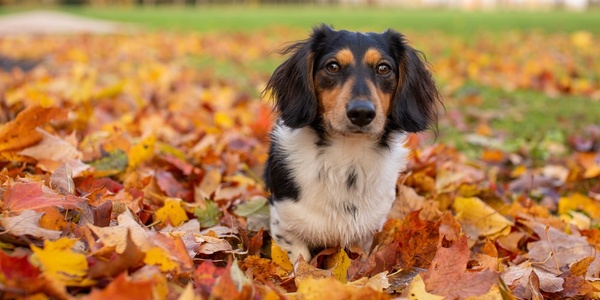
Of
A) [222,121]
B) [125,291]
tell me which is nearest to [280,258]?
[125,291]

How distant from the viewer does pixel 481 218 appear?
10.4 ft

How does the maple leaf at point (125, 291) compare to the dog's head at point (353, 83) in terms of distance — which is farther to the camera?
the dog's head at point (353, 83)

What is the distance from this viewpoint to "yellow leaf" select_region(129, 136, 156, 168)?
3428 mm

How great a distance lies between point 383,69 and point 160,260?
1366 millimetres

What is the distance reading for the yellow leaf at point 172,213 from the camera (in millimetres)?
2779

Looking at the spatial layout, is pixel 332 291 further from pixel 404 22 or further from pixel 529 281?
pixel 404 22

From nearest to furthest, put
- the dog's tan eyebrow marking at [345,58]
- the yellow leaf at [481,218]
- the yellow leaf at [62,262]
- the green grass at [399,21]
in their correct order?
1. the yellow leaf at [62,262]
2. the dog's tan eyebrow marking at [345,58]
3. the yellow leaf at [481,218]
4. the green grass at [399,21]

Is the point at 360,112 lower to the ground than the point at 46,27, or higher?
higher

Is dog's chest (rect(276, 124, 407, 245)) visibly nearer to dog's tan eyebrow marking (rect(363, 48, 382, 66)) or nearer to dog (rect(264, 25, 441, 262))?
dog (rect(264, 25, 441, 262))

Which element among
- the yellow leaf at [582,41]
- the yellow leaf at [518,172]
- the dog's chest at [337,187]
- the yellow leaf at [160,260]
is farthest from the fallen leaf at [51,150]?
the yellow leaf at [582,41]

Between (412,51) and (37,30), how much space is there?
20.8m

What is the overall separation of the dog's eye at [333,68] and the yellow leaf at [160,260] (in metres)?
1.18

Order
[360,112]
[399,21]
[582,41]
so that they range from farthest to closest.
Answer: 1. [399,21]
2. [582,41]
3. [360,112]

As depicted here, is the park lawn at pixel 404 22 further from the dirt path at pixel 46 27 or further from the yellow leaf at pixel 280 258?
the yellow leaf at pixel 280 258
